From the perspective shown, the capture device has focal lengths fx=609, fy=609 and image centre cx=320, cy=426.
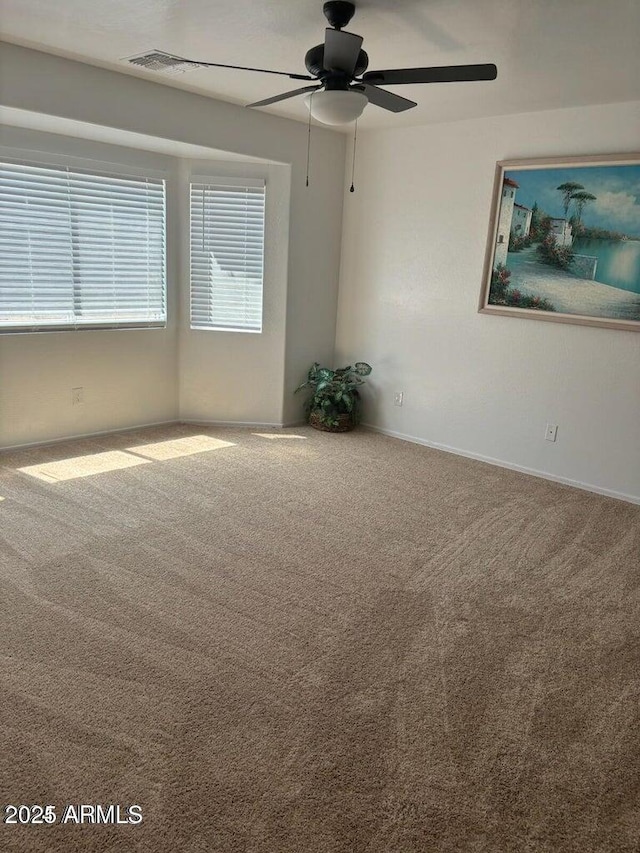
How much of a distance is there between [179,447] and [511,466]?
8.50 feet

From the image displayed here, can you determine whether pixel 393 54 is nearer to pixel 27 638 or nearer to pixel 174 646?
pixel 174 646

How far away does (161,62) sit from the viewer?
3205 mm

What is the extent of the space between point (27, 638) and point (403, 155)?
170 inches

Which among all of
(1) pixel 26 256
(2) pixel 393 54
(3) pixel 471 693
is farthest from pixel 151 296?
(3) pixel 471 693

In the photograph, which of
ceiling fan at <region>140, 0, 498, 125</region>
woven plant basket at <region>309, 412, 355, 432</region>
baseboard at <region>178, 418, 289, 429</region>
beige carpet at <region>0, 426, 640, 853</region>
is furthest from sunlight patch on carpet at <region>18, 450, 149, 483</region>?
ceiling fan at <region>140, 0, 498, 125</region>

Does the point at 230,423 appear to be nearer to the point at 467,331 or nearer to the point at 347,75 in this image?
the point at 467,331

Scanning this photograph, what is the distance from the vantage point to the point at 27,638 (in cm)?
240

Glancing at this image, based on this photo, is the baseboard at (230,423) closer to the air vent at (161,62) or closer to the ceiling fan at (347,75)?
the air vent at (161,62)

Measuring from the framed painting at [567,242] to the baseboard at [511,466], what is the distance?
112cm

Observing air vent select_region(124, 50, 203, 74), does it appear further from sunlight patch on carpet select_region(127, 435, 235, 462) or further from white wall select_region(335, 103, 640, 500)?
sunlight patch on carpet select_region(127, 435, 235, 462)

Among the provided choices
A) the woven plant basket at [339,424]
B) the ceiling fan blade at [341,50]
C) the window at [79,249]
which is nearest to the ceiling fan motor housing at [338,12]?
the ceiling fan blade at [341,50]

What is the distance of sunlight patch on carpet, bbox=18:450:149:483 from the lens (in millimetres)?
4082

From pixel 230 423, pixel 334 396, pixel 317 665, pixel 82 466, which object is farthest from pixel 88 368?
pixel 317 665

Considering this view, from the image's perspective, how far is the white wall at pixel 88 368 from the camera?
432 centimetres
